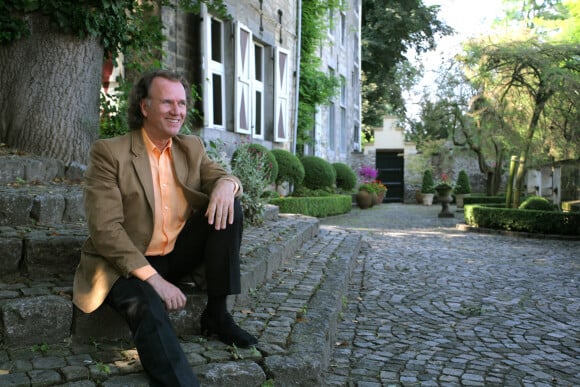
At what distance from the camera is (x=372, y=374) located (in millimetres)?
2992

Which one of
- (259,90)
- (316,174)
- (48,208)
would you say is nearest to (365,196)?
(316,174)

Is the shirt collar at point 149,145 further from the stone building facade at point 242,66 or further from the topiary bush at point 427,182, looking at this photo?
the topiary bush at point 427,182

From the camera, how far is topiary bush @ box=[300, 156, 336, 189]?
44.7 feet

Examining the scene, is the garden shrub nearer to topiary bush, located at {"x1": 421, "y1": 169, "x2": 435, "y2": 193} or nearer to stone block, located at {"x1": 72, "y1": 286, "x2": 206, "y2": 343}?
stone block, located at {"x1": 72, "y1": 286, "x2": 206, "y2": 343}

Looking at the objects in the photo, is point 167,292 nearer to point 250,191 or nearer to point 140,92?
point 140,92

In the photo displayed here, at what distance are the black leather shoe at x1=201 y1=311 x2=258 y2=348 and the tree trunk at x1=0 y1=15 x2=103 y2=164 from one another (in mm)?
2765

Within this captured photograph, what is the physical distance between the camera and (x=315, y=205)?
40.0 ft

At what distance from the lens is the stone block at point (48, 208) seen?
11.9 feet

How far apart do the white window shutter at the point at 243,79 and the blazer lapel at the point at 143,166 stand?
6.65m

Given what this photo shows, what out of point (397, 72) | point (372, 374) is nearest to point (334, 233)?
point (372, 374)

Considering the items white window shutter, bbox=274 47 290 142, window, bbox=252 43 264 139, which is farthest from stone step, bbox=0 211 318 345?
white window shutter, bbox=274 47 290 142

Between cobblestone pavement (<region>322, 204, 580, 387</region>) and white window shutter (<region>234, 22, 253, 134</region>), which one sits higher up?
white window shutter (<region>234, 22, 253, 134</region>)

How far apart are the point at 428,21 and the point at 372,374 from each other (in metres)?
25.6

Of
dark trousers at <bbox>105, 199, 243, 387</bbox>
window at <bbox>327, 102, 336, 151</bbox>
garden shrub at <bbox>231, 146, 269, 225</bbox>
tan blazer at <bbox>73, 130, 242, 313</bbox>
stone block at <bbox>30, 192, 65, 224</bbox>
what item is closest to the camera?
dark trousers at <bbox>105, 199, 243, 387</bbox>
